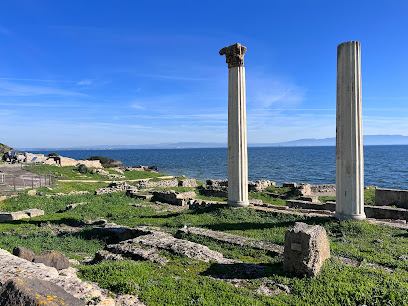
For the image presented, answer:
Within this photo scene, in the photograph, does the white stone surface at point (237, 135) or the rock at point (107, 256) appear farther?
the white stone surface at point (237, 135)

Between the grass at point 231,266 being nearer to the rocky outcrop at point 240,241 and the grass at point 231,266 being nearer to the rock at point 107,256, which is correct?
the rocky outcrop at point 240,241

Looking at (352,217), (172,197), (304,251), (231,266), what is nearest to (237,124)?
(352,217)

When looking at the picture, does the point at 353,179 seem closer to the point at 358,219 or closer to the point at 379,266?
the point at 358,219

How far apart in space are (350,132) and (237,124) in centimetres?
502

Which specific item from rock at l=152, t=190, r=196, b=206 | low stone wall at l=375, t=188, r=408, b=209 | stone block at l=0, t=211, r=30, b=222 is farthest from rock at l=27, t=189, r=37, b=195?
low stone wall at l=375, t=188, r=408, b=209

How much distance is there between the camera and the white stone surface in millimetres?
13938

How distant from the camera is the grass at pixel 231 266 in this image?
523 centimetres

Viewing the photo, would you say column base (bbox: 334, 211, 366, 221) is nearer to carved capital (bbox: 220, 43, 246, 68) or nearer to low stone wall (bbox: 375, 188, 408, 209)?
low stone wall (bbox: 375, 188, 408, 209)

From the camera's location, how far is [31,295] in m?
3.91

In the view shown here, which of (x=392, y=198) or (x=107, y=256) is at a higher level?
(x=107, y=256)

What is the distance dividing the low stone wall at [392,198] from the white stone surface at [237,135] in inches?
355

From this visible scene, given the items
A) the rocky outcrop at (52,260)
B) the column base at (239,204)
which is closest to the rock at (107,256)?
the rocky outcrop at (52,260)

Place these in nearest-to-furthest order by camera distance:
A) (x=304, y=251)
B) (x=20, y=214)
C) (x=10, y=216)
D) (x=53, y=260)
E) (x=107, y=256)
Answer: (x=304, y=251), (x=53, y=260), (x=107, y=256), (x=10, y=216), (x=20, y=214)

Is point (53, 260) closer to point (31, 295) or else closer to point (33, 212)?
point (31, 295)
